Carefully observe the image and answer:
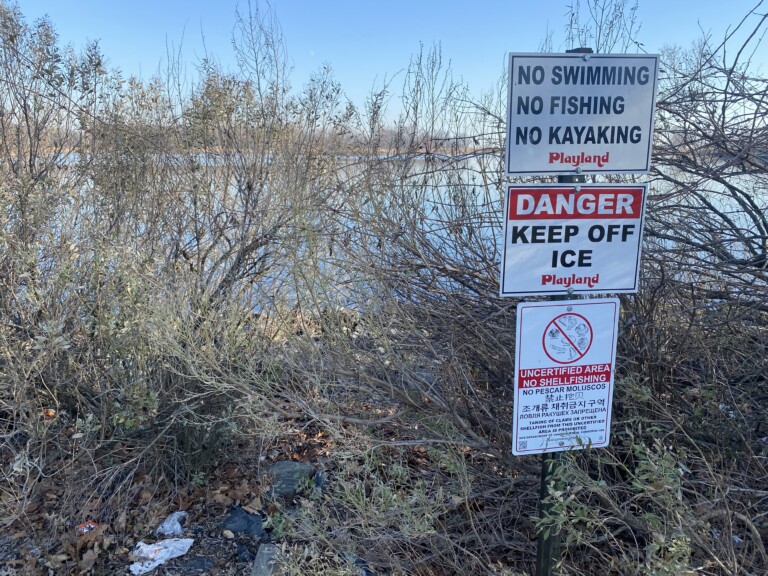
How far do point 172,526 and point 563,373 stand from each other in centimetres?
256

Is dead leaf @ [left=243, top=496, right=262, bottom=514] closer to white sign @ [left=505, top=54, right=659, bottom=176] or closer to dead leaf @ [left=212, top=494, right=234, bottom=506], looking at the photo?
dead leaf @ [left=212, top=494, right=234, bottom=506]

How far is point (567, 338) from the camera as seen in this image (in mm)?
2131

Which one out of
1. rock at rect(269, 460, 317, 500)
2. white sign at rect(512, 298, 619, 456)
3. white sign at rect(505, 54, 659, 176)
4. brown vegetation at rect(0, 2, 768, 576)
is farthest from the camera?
rock at rect(269, 460, 317, 500)

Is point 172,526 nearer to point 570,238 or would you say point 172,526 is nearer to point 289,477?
Answer: point 289,477

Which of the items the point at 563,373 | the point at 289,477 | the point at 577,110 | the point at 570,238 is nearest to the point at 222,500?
the point at 289,477

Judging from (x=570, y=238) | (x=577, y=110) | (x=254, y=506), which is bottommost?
(x=254, y=506)

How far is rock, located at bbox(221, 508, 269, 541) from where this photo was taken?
11.1 ft

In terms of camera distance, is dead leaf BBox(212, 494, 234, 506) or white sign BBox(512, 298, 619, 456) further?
dead leaf BBox(212, 494, 234, 506)

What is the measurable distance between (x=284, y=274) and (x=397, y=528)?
6.65 ft

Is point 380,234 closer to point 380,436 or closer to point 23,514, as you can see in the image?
point 380,436

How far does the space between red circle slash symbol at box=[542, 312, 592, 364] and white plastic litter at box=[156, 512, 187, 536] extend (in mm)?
2524

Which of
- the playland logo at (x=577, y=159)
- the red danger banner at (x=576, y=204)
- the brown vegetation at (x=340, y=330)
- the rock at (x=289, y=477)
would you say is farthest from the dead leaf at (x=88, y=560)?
the playland logo at (x=577, y=159)

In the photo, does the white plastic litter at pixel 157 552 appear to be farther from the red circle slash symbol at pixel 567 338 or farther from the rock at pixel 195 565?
the red circle slash symbol at pixel 567 338

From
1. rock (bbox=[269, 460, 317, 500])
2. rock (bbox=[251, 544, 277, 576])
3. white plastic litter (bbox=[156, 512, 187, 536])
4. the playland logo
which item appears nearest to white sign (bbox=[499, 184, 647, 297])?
the playland logo
